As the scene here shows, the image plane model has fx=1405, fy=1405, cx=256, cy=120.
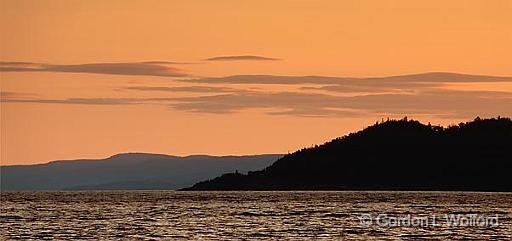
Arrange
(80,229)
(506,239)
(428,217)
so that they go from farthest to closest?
(428,217)
(80,229)
(506,239)

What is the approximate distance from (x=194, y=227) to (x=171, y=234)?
10.7m

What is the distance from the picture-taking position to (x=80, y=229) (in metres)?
134

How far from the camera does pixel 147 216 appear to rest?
16475 cm

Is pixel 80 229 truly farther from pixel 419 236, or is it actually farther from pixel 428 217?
pixel 428 217

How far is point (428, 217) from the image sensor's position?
160m

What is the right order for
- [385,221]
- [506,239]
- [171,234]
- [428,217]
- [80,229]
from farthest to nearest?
[428,217]
[385,221]
[80,229]
[171,234]
[506,239]

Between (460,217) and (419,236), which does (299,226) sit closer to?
Result: (419,236)

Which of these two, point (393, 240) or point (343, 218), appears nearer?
point (393, 240)

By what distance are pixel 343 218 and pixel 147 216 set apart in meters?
23.8

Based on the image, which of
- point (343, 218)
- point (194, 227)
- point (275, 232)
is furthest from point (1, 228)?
point (343, 218)

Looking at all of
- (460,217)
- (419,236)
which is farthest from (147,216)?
(419,236)

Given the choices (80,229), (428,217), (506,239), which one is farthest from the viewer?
(428,217)

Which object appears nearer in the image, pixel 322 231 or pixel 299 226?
pixel 322 231

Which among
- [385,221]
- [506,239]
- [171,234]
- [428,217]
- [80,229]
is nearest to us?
[506,239]
